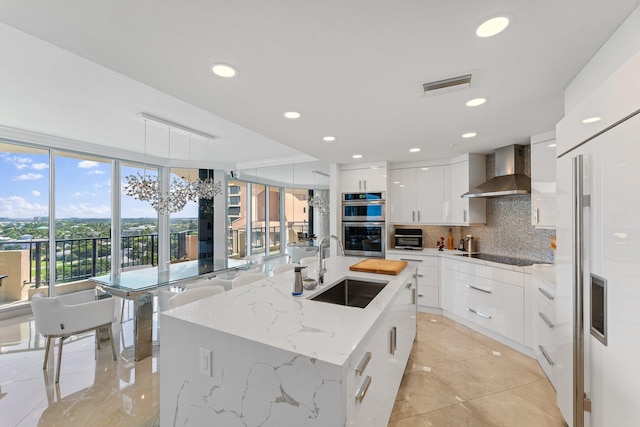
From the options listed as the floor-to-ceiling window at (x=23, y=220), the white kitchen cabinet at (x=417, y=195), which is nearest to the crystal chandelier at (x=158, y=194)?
the floor-to-ceiling window at (x=23, y=220)

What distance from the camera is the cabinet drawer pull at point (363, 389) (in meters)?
1.15

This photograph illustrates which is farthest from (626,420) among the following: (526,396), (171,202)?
(171,202)

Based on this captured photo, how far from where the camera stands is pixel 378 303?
167 centimetres

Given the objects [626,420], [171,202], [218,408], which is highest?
[171,202]

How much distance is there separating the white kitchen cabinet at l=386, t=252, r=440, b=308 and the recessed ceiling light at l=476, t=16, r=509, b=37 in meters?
3.15

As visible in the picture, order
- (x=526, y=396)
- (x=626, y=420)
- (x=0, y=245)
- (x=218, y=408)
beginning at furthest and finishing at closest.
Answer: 1. (x=0, y=245)
2. (x=526, y=396)
3. (x=218, y=408)
4. (x=626, y=420)

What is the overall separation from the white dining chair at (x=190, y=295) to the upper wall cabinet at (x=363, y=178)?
2995 millimetres

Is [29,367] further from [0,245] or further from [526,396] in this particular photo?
[526,396]

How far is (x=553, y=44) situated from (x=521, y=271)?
2359 millimetres

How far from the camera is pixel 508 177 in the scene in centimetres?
337

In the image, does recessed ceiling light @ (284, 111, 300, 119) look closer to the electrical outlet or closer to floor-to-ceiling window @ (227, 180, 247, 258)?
the electrical outlet

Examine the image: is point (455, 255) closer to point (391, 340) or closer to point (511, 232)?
point (511, 232)

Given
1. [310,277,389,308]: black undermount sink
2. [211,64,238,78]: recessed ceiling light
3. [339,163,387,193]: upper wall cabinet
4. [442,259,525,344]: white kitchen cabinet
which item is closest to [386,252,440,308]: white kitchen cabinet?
[442,259,525,344]: white kitchen cabinet

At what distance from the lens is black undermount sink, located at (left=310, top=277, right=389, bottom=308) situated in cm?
228
